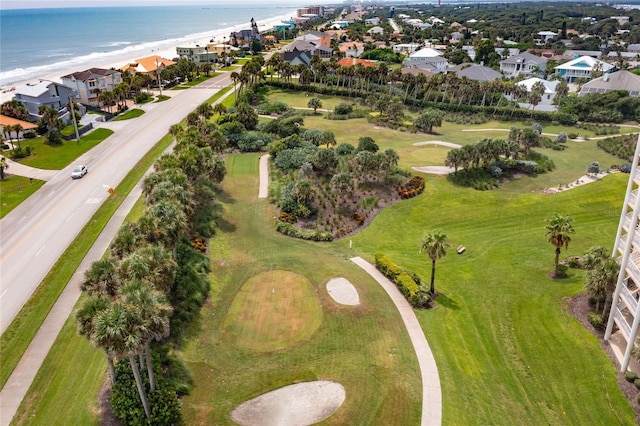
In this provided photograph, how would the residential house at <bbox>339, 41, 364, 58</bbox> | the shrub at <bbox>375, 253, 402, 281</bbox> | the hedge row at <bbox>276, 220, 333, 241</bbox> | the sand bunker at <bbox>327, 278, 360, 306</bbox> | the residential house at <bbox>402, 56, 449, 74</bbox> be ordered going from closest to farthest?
the sand bunker at <bbox>327, 278, 360, 306</bbox> < the shrub at <bbox>375, 253, 402, 281</bbox> < the hedge row at <bbox>276, 220, 333, 241</bbox> < the residential house at <bbox>402, 56, 449, 74</bbox> < the residential house at <bbox>339, 41, 364, 58</bbox>

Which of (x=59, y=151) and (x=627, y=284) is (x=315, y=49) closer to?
(x=59, y=151)

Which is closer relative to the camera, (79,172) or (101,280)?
(101,280)

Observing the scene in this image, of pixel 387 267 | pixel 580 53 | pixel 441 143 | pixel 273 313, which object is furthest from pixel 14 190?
pixel 580 53

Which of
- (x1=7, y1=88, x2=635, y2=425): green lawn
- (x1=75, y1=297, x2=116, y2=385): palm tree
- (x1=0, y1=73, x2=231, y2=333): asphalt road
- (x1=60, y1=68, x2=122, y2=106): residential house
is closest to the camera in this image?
(x1=75, y1=297, x2=116, y2=385): palm tree

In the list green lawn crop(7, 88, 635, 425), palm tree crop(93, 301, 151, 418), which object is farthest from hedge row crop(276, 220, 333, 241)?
palm tree crop(93, 301, 151, 418)

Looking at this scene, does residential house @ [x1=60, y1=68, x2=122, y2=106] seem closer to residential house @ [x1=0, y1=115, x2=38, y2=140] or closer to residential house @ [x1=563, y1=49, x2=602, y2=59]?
residential house @ [x1=0, y1=115, x2=38, y2=140]

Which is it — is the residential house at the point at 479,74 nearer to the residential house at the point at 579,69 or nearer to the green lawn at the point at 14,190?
the residential house at the point at 579,69
